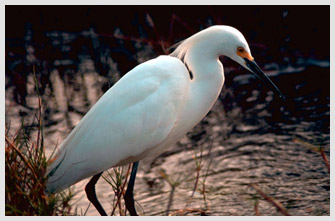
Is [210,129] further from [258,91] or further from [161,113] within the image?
[161,113]

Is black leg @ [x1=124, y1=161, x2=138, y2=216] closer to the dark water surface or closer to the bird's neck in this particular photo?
the dark water surface

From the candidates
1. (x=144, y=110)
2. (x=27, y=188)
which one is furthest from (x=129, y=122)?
(x=27, y=188)

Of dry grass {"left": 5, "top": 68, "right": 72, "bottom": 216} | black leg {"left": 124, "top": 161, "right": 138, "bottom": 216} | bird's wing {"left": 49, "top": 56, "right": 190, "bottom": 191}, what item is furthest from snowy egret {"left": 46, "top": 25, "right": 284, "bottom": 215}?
dry grass {"left": 5, "top": 68, "right": 72, "bottom": 216}

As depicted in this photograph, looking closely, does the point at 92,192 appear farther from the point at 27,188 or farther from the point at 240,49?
the point at 240,49

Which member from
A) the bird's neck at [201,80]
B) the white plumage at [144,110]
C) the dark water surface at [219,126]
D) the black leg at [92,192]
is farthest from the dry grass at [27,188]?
the bird's neck at [201,80]

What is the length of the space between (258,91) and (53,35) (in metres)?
3.05

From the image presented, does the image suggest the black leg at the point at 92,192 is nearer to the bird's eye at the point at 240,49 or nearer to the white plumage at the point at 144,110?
the white plumage at the point at 144,110

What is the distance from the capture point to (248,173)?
5.01 metres

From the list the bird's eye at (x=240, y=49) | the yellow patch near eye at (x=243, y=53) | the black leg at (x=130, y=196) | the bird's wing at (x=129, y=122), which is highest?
the bird's eye at (x=240, y=49)

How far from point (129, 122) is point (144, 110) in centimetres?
12

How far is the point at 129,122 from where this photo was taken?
386 cm

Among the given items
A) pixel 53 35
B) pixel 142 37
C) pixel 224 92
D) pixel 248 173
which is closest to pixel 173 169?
pixel 248 173

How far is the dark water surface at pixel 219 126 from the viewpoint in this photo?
459 centimetres

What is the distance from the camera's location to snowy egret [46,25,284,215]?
3.84 m
